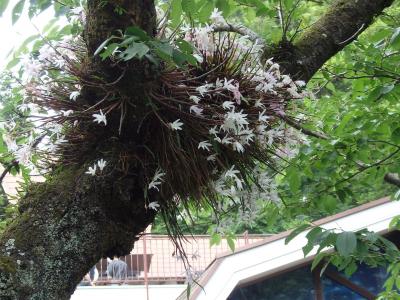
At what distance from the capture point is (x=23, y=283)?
1.13 meters

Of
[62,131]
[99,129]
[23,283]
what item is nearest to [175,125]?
[99,129]

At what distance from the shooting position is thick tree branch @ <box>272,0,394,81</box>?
1682mm

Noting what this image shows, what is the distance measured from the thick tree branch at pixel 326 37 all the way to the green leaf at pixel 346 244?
672 millimetres

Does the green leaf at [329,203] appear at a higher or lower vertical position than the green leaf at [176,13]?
lower

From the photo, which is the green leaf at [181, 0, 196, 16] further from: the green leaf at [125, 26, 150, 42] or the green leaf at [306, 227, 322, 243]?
the green leaf at [306, 227, 322, 243]

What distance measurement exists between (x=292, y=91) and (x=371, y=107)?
154 cm

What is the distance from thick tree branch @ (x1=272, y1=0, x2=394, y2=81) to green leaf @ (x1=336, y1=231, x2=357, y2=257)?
672 mm

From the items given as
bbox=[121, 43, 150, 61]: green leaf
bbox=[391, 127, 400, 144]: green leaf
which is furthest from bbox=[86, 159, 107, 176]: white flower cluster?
bbox=[391, 127, 400, 144]: green leaf

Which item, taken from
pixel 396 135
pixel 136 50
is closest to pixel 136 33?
pixel 136 50

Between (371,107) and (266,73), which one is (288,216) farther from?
(266,73)

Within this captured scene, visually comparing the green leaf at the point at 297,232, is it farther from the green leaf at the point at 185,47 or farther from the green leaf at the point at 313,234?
the green leaf at the point at 185,47

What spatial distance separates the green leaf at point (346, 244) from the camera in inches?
78.6

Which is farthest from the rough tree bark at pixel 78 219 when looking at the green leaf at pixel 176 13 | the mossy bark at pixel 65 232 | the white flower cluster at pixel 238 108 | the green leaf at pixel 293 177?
the green leaf at pixel 293 177

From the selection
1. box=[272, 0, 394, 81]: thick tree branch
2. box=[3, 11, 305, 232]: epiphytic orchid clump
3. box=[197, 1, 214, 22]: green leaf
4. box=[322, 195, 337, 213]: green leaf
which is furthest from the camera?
box=[322, 195, 337, 213]: green leaf
